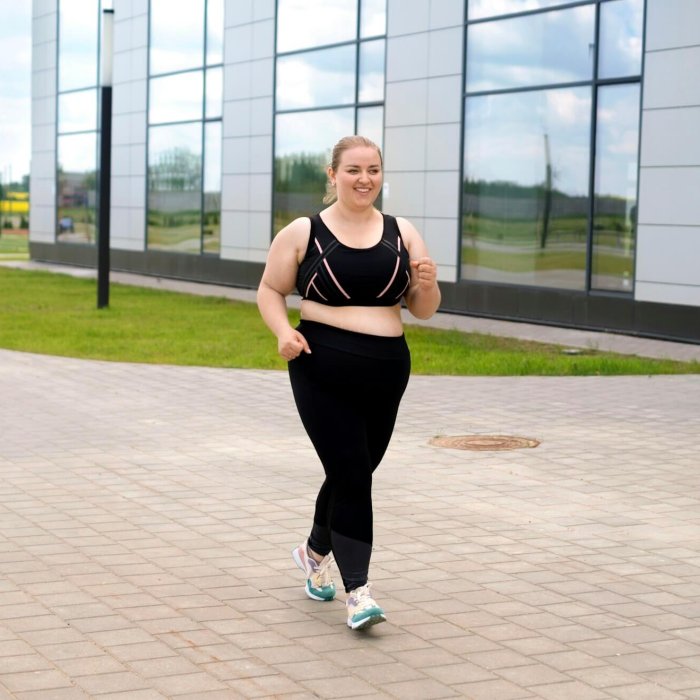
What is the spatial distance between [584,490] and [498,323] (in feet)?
41.6

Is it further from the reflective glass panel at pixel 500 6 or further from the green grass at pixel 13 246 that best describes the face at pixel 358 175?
the green grass at pixel 13 246

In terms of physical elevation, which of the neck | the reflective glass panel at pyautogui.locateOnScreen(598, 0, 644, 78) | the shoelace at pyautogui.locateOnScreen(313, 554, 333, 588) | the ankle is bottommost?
the shoelace at pyautogui.locateOnScreen(313, 554, 333, 588)

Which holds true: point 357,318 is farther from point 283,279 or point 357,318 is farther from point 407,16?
point 407,16

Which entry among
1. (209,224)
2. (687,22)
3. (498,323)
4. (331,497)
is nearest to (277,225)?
(209,224)

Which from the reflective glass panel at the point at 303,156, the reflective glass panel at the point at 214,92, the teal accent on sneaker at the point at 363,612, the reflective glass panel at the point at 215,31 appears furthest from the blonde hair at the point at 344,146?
the reflective glass panel at the point at 215,31

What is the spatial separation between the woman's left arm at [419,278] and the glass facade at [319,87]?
1870 cm

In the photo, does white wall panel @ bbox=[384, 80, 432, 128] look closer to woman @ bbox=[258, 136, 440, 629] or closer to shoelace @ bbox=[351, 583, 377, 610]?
woman @ bbox=[258, 136, 440, 629]

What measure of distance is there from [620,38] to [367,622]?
591 inches

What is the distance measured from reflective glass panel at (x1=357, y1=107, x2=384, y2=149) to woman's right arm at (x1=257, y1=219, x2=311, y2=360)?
18.8 metres

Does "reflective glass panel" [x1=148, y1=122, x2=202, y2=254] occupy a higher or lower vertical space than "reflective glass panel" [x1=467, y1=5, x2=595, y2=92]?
lower

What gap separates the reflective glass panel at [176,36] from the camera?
31.6 metres

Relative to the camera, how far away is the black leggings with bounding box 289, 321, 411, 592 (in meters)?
5.56

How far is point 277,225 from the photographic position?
27969 millimetres

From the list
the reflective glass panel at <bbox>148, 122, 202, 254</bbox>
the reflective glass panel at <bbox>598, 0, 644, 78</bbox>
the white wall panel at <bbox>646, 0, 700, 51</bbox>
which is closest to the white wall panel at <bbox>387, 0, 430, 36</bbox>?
the reflective glass panel at <bbox>598, 0, 644, 78</bbox>
